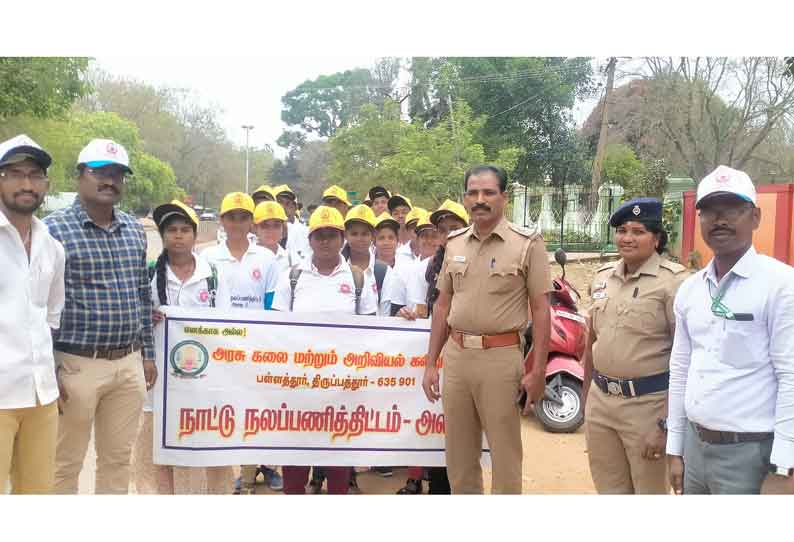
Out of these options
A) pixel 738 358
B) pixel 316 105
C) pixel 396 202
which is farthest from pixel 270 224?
pixel 316 105

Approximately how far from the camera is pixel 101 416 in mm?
4082

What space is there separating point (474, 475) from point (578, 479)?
1777 mm

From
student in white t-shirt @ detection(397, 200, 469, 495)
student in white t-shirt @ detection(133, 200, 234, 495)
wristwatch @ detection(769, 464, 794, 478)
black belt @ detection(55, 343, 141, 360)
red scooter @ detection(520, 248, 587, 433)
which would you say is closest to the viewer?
wristwatch @ detection(769, 464, 794, 478)

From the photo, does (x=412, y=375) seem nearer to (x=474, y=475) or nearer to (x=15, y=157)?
(x=474, y=475)

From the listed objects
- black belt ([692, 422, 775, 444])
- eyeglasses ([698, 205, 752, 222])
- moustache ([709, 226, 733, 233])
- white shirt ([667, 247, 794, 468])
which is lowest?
black belt ([692, 422, 775, 444])

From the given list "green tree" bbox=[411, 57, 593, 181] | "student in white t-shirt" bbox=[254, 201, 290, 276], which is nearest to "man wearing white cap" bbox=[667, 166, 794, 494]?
"student in white t-shirt" bbox=[254, 201, 290, 276]

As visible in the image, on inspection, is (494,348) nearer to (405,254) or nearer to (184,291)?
(184,291)

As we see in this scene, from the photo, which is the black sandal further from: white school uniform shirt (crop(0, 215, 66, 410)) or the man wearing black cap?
the man wearing black cap

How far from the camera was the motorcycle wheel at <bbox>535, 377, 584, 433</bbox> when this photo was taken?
264 inches

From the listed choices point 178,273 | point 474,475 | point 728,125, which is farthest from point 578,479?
point 728,125

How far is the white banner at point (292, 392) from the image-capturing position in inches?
187

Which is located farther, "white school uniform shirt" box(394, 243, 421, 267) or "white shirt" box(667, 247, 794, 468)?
"white school uniform shirt" box(394, 243, 421, 267)

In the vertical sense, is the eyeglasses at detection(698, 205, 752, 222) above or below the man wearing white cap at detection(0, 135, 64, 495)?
above

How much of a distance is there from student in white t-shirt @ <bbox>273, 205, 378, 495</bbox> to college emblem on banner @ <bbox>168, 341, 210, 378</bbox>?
0.58 meters
